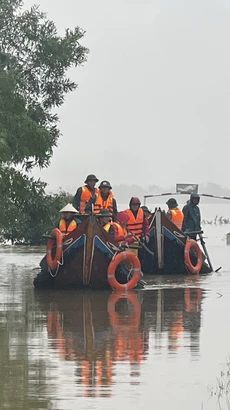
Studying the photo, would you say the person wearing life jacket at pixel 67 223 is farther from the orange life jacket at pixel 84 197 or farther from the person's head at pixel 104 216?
the orange life jacket at pixel 84 197

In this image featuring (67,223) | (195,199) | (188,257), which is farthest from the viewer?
(195,199)

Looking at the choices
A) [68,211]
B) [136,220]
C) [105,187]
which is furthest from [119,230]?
[136,220]

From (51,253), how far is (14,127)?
94.3 inches

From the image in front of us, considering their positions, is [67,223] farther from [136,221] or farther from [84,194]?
[136,221]

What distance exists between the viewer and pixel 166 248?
892 inches

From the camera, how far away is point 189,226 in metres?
23.5

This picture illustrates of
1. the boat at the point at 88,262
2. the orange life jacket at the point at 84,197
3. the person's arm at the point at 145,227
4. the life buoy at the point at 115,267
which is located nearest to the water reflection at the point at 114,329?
the life buoy at the point at 115,267

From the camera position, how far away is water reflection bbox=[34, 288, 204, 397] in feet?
33.0

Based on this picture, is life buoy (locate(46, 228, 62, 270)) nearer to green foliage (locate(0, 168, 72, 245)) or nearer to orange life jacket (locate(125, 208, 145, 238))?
green foliage (locate(0, 168, 72, 245))

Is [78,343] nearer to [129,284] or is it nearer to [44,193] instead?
[129,284]

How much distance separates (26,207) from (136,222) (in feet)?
18.4

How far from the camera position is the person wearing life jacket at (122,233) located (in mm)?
19603

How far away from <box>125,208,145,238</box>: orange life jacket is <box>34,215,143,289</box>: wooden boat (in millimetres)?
2688

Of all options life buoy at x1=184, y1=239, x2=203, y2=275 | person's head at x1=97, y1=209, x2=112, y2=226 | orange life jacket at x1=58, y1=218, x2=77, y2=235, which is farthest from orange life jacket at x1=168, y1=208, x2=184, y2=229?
orange life jacket at x1=58, y1=218, x2=77, y2=235
